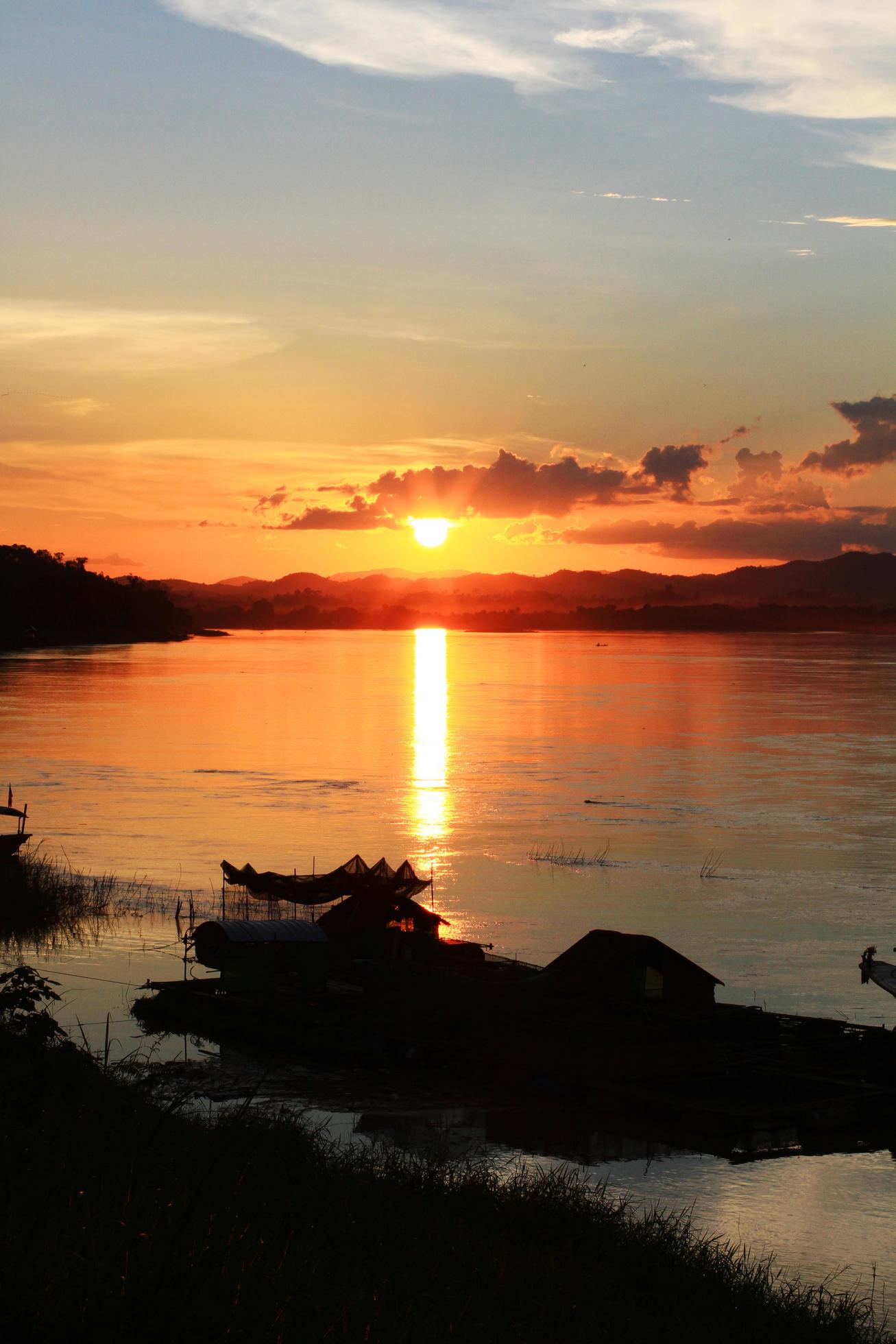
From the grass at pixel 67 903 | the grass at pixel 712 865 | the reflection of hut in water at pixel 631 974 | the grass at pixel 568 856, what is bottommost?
the grass at pixel 712 865

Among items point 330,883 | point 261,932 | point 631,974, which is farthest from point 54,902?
point 631,974

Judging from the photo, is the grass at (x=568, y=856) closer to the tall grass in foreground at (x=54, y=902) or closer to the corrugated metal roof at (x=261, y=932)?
the tall grass in foreground at (x=54, y=902)

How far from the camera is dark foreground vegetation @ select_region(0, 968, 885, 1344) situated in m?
8.52

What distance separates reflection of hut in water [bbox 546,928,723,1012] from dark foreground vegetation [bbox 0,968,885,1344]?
881 centimetres

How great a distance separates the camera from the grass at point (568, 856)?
51.5 metres

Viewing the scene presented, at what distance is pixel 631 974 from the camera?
27.9 metres

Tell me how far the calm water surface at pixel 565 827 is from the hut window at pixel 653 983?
5378 mm

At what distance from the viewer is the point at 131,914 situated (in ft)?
132

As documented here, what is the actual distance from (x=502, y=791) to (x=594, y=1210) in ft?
187

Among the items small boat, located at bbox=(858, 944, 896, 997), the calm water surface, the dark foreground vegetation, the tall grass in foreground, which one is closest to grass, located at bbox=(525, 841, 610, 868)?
the calm water surface

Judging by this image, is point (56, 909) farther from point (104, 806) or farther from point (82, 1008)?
point (104, 806)

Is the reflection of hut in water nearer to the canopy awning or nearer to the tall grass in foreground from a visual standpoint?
the canopy awning

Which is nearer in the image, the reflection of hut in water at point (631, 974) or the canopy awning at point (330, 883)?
the reflection of hut in water at point (631, 974)

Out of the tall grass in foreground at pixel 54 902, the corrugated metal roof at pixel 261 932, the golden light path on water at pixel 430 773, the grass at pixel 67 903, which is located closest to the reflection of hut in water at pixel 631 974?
the corrugated metal roof at pixel 261 932
